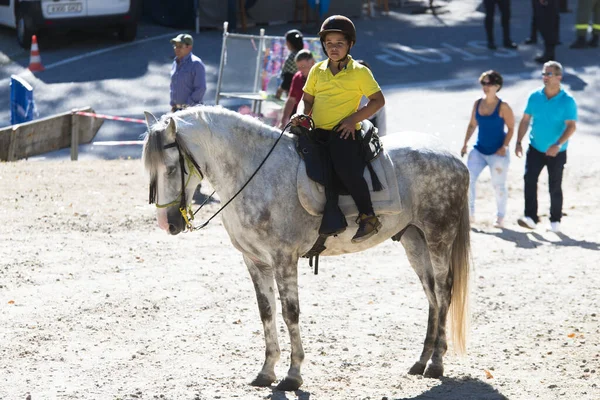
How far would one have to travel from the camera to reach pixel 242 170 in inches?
278

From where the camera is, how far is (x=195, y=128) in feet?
22.6

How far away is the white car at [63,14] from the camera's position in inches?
783

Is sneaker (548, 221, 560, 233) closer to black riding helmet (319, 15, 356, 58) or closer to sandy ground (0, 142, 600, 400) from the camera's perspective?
sandy ground (0, 142, 600, 400)

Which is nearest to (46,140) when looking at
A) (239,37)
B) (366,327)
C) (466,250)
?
(239,37)

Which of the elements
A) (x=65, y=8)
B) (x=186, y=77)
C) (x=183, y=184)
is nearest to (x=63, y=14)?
(x=65, y=8)

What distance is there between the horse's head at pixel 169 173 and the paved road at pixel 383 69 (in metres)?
8.60

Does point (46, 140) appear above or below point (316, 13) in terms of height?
below

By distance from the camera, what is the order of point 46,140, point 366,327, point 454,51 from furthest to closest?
point 454,51 < point 46,140 < point 366,327

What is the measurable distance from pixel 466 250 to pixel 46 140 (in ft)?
28.3

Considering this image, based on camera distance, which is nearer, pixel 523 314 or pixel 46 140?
pixel 523 314

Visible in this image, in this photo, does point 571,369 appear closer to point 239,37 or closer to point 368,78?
point 368,78

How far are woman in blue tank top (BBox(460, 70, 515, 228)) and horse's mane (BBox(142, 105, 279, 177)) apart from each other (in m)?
5.34

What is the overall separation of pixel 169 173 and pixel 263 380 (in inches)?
65.5

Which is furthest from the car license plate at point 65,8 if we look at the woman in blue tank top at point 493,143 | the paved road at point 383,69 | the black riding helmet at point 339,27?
the black riding helmet at point 339,27
